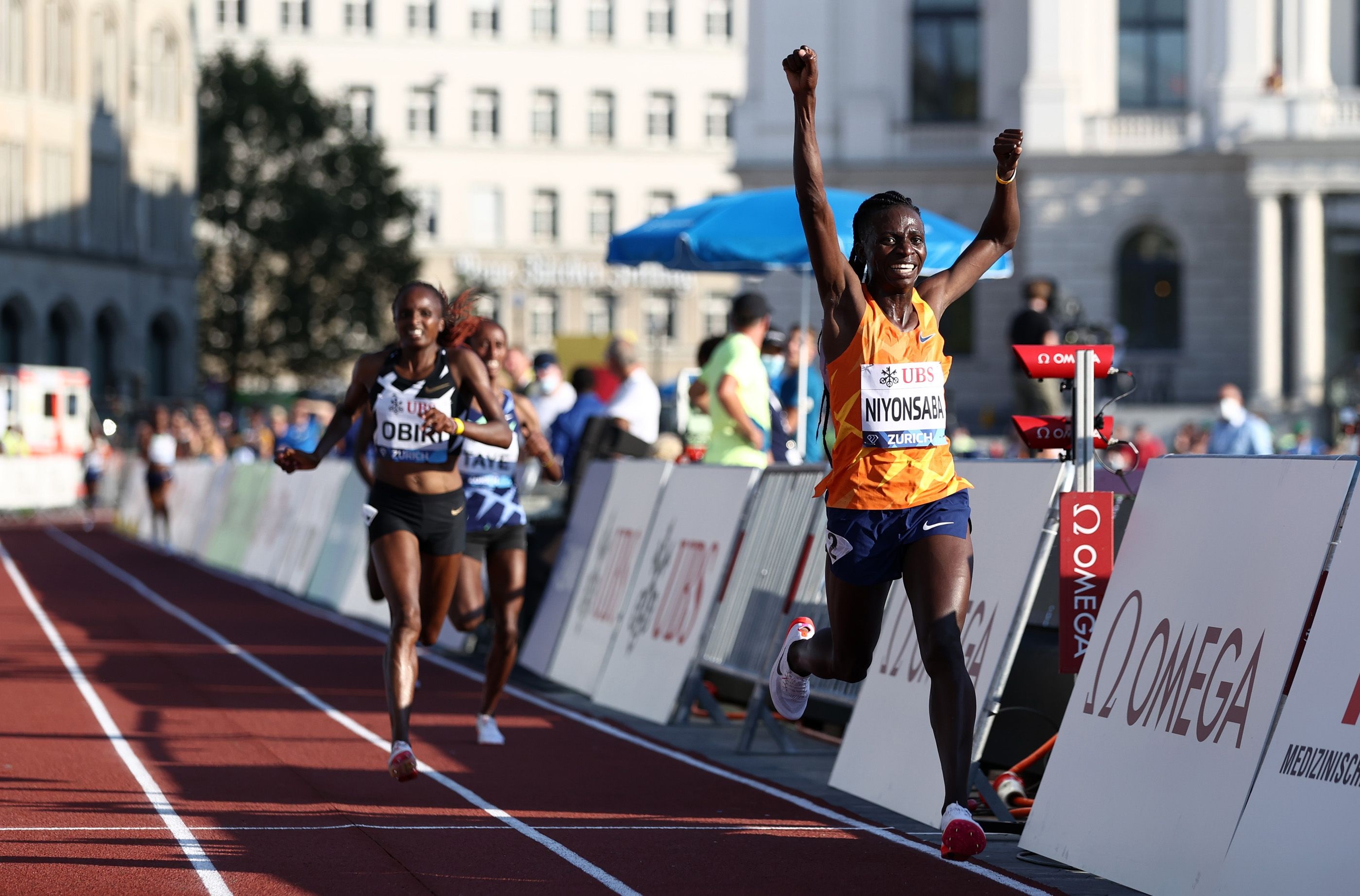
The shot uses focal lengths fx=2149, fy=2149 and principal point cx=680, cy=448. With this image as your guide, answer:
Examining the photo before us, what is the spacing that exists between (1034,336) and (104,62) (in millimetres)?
62584

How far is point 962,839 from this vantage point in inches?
242

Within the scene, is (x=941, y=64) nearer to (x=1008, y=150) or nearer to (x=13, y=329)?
(x=13, y=329)

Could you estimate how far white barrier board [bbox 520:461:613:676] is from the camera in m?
13.8

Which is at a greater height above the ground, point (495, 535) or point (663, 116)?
point (663, 116)

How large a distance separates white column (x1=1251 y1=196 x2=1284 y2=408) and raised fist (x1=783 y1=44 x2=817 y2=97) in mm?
40996

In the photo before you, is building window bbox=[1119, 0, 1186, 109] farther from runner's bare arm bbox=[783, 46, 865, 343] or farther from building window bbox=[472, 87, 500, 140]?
building window bbox=[472, 87, 500, 140]

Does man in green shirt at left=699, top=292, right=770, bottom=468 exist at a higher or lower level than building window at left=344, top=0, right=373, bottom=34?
lower

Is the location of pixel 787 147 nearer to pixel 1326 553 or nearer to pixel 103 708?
pixel 103 708

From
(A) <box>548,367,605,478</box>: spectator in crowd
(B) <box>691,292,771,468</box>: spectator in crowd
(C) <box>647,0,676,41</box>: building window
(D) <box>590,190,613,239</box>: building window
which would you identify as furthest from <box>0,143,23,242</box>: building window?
(B) <box>691,292,771,468</box>: spectator in crowd

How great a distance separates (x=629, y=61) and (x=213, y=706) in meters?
81.2

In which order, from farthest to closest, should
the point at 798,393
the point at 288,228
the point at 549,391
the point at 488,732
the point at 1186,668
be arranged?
the point at 288,228 → the point at 549,391 → the point at 798,393 → the point at 488,732 → the point at 1186,668

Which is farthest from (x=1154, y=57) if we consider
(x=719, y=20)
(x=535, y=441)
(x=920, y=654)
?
(x=719, y=20)

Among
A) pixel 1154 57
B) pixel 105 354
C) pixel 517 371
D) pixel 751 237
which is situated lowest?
pixel 517 371

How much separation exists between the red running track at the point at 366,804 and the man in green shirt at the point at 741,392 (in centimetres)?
185
